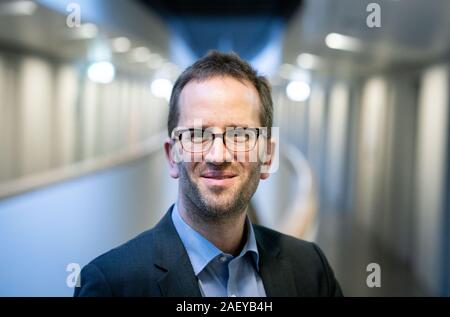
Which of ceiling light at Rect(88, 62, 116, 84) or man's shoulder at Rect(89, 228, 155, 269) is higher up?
ceiling light at Rect(88, 62, 116, 84)

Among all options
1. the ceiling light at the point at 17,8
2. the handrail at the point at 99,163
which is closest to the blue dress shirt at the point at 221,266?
the handrail at the point at 99,163

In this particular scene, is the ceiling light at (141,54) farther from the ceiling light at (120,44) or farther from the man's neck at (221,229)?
the man's neck at (221,229)

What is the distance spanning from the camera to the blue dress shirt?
737mm

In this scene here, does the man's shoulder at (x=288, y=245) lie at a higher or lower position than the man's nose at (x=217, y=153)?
lower

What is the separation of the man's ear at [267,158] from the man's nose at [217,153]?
0.07 m

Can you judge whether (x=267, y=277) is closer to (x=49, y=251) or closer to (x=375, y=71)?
(x=49, y=251)

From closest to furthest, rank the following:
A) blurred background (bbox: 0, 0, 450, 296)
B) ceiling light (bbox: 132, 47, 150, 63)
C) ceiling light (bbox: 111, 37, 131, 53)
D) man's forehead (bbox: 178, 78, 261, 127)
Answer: man's forehead (bbox: 178, 78, 261, 127) → blurred background (bbox: 0, 0, 450, 296) → ceiling light (bbox: 111, 37, 131, 53) → ceiling light (bbox: 132, 47, 150, 63)

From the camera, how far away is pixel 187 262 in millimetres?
722

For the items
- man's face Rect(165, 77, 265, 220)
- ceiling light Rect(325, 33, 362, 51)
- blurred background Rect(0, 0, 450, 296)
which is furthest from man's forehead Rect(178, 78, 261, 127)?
ceiling light Rect(325, 33, 362, 51)

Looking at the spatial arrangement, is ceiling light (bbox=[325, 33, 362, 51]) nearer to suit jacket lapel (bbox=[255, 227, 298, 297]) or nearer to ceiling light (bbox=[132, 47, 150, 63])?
ceiling light (bbox=[132, 47, 150, 63])

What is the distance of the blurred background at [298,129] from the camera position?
3.68 feet

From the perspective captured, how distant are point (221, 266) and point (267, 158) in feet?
0.59

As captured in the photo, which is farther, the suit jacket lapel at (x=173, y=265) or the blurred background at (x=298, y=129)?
the blurred background at (x=298, y=129)

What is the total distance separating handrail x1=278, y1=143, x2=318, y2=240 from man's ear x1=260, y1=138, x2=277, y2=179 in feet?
1.02
